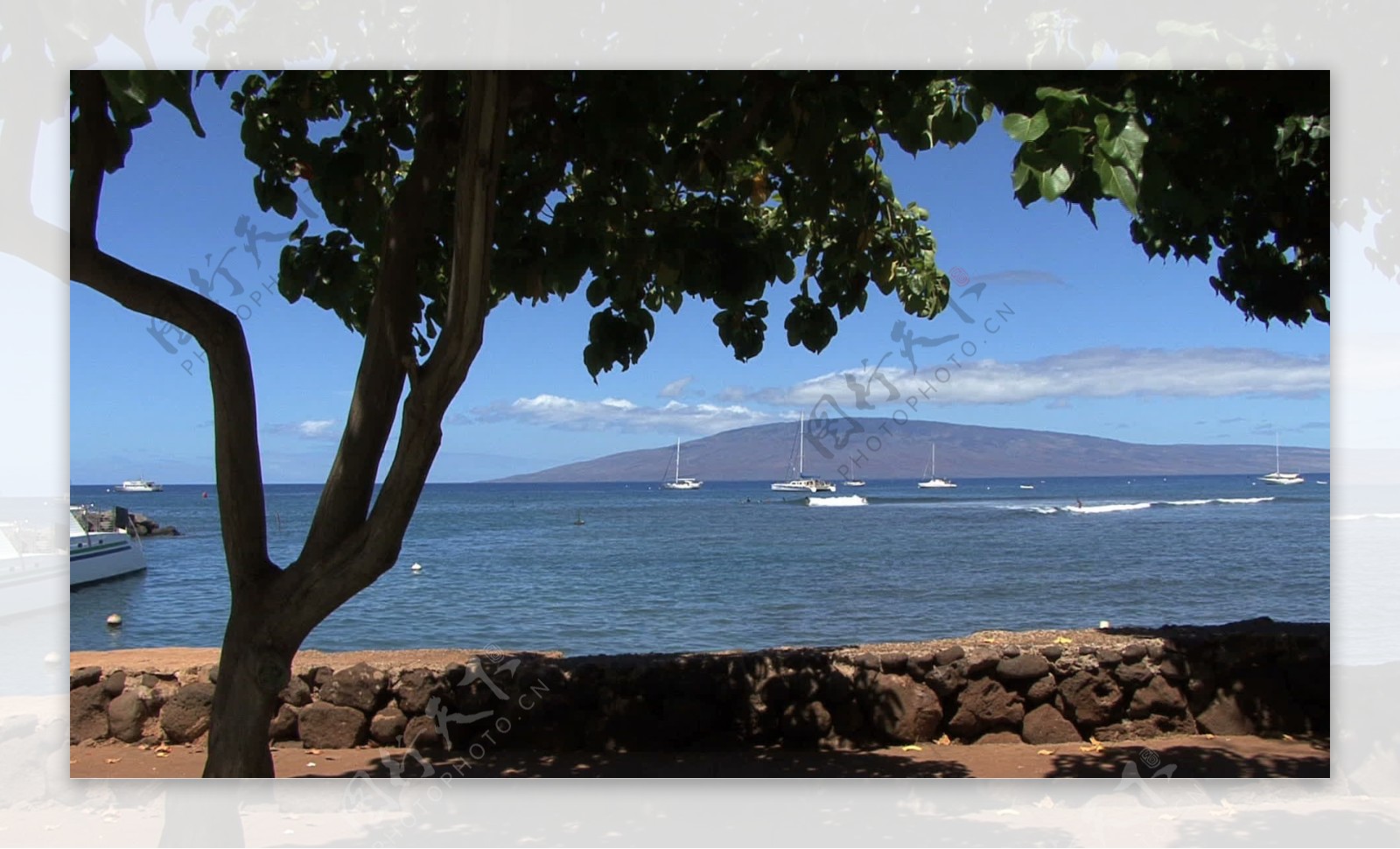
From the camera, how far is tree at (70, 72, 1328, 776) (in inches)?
124

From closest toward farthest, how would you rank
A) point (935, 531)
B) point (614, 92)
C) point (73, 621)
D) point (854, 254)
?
point (614, 92), point (854, 254), point (73, 621), point (935, 531)

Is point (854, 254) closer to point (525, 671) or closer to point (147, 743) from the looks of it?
point (525, 671)

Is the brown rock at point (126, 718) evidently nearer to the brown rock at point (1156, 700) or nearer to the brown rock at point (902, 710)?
the brown rock at point (902, 710)

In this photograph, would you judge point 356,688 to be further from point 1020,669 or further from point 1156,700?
point 1156,700

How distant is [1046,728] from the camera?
5574 millimetres

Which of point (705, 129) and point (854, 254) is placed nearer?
point (705, 129)

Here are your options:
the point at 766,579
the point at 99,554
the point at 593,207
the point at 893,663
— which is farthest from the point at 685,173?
the point at 766,579

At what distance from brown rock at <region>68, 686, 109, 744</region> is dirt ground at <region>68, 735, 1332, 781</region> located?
78 mm

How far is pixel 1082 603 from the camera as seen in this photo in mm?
23297

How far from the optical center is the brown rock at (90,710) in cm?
558

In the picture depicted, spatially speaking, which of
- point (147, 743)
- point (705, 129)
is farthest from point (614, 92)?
point (147, 743)

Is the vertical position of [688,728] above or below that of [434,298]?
below

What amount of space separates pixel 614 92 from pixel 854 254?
46.4 inches

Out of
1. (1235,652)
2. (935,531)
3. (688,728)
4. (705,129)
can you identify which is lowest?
(935,531)
